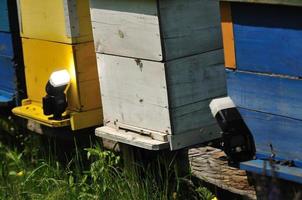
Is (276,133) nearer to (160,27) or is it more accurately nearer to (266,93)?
(266,93)

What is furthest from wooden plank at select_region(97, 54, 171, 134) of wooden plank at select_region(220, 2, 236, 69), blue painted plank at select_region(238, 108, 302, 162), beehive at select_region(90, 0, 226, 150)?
blue painted plank at select_region(238, 108, 302, 162)

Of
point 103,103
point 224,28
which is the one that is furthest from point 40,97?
point 224,28

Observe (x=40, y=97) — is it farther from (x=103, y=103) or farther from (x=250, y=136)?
(x=250, y=136)

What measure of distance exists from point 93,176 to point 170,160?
1.51ft

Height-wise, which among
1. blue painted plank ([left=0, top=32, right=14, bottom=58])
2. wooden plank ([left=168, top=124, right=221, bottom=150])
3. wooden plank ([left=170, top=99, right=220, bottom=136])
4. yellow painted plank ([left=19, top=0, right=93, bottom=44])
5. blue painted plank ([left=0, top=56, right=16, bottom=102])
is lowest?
wooden plank ([left=168, top=124, right=221, bottom=150])

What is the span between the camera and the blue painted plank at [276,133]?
3111mm

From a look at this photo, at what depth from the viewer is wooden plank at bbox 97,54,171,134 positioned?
3789 mm

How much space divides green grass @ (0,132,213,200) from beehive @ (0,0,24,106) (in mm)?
492

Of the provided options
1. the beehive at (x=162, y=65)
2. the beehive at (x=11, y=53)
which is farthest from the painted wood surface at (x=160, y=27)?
the beehive at (x=11, y=53)

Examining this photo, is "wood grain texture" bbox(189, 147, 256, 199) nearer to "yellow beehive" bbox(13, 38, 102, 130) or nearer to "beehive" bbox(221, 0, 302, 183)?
"beehive" bbox(221, 0, 302, 183)

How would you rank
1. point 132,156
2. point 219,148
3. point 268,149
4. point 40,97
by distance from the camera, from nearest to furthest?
point 268,149 → point 219,148 → point 132,156 → point 40,97

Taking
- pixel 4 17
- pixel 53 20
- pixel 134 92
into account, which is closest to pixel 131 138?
pixel 134 92

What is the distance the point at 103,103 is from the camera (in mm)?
4223

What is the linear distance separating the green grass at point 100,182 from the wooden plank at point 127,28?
68cm
